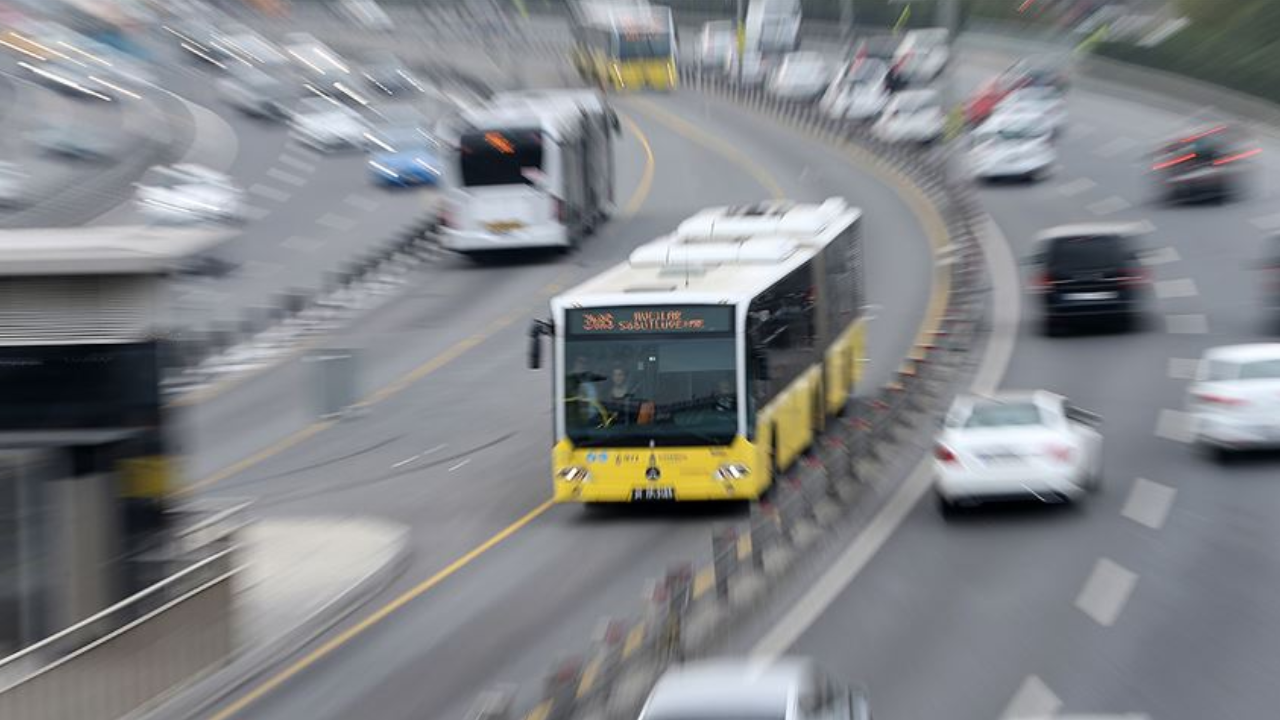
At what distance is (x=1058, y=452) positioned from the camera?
2252 centimetres

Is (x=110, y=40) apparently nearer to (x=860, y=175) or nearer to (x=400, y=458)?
(x=860, y=175)

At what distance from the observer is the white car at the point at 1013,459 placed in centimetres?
2253

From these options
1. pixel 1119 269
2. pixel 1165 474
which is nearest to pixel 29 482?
pixel 1165 474

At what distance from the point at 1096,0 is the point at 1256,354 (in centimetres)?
8274

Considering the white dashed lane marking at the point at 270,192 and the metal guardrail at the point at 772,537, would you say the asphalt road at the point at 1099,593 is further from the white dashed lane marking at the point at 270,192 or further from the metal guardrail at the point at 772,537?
the white dashed lane marking at the point at 270,192

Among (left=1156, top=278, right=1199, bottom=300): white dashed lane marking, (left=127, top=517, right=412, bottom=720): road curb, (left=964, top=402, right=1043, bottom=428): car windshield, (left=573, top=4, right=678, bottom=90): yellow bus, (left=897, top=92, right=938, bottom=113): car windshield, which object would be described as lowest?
(left=127, top=517, right=412, bottom=720): road curb

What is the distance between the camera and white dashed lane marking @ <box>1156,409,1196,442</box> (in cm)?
2757

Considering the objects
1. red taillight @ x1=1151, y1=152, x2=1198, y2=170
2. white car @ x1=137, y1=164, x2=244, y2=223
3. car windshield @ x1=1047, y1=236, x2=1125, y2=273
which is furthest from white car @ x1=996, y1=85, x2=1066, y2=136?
white car @ x1=137, y1=164, x2=244, y2=223

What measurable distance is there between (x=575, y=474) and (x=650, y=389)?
1.37 m

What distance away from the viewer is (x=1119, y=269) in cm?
3662

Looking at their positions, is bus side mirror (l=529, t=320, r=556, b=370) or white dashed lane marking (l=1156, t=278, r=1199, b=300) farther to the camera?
white dashed lane marking (l=1156, t=278, r=1199, b=300)

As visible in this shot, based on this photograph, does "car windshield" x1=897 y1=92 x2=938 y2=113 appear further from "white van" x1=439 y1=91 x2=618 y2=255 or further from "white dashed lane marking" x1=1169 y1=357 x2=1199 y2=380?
"white dashed lane marking" x1=1169 y1=357 x2=1199 y2=380

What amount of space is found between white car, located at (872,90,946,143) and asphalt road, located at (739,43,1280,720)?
3545cm

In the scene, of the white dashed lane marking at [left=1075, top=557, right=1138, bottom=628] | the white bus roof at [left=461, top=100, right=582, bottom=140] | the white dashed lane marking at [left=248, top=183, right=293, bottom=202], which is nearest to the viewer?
the white dashed lane marking at [left=1075, top=557, right=1138, bottom=628]
